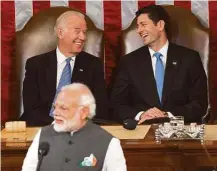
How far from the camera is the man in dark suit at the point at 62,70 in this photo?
15.8 feet

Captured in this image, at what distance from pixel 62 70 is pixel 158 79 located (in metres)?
0.68

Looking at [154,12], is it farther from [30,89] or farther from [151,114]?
[30,89]

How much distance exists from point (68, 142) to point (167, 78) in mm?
1673

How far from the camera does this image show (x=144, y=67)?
4809 millimetres

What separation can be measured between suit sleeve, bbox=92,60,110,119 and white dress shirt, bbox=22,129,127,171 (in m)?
1.54

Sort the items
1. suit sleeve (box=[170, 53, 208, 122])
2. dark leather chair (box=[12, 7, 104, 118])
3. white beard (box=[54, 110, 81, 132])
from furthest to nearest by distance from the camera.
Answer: dark leather chair (box=[12, 7, 104, 118]), suit sleeve (box=[170, 53, 208, 122]), white beard (box=[54, 110, 81, 132])

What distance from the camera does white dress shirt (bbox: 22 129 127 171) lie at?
308 cm

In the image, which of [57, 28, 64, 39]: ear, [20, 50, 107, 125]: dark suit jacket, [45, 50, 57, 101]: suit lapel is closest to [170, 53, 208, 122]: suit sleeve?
[20, 50, 107, 125]: dark suit jacket

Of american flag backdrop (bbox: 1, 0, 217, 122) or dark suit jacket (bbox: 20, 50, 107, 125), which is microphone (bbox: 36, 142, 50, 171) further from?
american flag backdrop (bbox: 1, 0, 217, 122)

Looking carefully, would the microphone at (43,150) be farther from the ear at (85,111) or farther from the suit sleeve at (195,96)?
the suit sleeve at (195,96)

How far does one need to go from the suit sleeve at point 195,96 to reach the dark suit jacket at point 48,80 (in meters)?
0.54

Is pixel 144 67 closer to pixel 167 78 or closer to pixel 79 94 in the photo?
pixel 167 78

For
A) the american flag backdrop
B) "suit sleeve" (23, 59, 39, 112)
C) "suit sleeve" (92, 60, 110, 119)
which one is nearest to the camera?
"suit sleeve" (92, 60, 110, 119)

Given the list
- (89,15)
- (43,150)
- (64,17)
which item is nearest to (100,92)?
(64,17)
